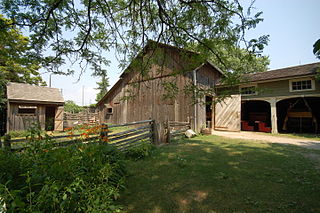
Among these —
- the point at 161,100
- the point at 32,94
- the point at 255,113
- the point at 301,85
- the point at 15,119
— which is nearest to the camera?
the point at 301,85

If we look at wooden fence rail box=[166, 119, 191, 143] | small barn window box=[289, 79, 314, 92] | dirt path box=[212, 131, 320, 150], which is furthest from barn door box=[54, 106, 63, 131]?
small barn window box=[289, 79, 314, 92]

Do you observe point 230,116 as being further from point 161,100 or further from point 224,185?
point 224,185

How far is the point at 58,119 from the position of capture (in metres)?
13.5

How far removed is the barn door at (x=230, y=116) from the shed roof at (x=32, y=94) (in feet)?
47.9

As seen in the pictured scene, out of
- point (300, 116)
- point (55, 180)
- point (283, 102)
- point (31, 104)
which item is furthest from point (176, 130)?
point (31, 104)

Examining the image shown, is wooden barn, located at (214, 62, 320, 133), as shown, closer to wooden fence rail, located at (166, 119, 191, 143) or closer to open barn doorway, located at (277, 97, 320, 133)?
open barn doorway, located at (277, 97, 320, 133)

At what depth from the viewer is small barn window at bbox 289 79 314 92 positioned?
903cm

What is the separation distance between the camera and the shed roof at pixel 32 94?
1118cm

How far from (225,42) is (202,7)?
1131mm

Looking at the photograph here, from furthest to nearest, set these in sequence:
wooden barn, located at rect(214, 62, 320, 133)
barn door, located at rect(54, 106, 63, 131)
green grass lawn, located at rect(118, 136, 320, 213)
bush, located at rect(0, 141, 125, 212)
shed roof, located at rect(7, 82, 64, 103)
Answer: barn door, located at rect(54, 106, 63, 131) < shed roof, located at rect(7, 82, 64, 103) < wooden barn, located at rect(214, 62, 320, 133) < green grass lawn, located at rect(118, 136, 320, 213) < bush, located at rect(0, 141, 125, 212)

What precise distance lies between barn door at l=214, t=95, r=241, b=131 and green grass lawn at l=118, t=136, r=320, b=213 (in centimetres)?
595

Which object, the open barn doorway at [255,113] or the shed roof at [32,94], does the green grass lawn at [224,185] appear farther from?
the shed roof at [32,94]

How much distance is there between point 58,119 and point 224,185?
606 inches

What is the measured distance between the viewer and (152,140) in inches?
263
